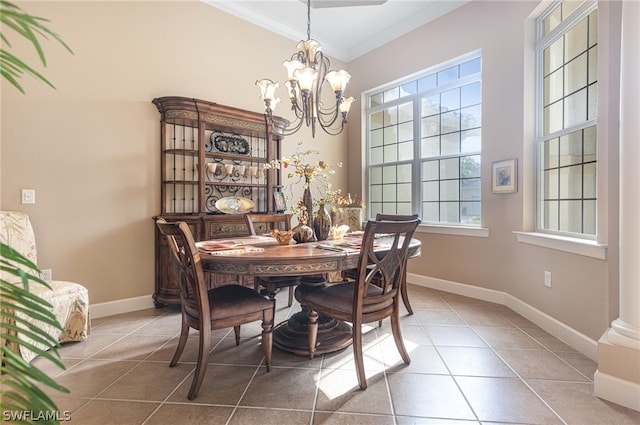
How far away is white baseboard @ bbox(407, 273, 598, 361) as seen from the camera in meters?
2.12

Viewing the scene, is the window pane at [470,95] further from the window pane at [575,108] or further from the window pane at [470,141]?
the window pane at [575,108]

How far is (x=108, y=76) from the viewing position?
2.86 metres

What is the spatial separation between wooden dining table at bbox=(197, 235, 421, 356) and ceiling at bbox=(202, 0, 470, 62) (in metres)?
2.93

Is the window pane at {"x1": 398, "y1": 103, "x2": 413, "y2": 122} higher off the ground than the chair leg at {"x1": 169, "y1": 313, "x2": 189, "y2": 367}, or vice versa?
the window pane at {"x1": 398, "y1": 103, "x2": 413, "y2": 122}

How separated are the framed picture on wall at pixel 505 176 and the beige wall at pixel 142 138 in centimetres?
7

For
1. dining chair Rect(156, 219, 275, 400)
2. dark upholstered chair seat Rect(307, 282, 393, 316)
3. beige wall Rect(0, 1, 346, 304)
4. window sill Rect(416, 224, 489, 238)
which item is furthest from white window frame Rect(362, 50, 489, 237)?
dining chair Rect(156, 219, 275, 400)

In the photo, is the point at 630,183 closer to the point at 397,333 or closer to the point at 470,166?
the point at 397,333

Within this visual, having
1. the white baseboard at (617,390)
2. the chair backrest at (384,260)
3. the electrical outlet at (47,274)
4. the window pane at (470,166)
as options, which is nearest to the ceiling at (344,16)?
the window pane at (470,166)

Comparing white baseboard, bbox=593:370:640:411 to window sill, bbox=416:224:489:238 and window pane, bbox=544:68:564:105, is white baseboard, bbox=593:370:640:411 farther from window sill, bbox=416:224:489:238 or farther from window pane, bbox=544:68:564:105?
window pane, bbox=544:68:564:105

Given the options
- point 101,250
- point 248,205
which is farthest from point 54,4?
point 248,205

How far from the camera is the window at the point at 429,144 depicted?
3586 millimetres

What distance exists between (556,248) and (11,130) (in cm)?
457

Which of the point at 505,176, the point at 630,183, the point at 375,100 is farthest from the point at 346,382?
the point at 375,100

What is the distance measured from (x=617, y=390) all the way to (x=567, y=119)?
6.73ft
